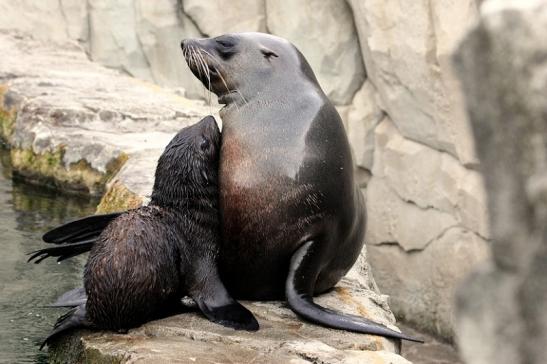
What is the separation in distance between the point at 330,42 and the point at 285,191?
8145mm

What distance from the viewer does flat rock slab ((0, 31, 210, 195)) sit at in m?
7.44

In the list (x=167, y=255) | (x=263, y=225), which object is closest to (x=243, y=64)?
(x=263, y=225)

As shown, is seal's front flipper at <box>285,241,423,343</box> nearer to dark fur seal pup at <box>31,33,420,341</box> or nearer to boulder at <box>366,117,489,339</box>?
dark fur seal pup at <box>31,33,420,341</box>

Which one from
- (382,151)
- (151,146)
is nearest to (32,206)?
(151,146)

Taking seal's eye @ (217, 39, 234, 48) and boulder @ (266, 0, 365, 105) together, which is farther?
boulder @ (266, 0, 365, 105)

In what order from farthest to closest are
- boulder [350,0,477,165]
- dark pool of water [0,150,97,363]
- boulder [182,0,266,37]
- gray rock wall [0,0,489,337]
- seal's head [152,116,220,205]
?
boulder [182,0,266,37]
gray rock wall [0,0,489,337]
boulder [350,0,477,165]
dark pool of water [0,150,97,363]
seal's head [152,116,220,205]

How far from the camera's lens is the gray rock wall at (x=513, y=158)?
4.40 feet

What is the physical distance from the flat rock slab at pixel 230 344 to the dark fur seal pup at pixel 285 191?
0.09 m

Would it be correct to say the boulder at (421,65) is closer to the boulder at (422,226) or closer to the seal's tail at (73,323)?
the boulder at (422,226)

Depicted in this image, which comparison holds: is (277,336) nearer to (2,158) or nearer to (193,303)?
(193,303)

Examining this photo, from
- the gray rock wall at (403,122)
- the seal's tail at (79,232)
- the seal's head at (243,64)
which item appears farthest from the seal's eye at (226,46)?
the gray rock wall at (403,122)

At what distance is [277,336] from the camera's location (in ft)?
13.2

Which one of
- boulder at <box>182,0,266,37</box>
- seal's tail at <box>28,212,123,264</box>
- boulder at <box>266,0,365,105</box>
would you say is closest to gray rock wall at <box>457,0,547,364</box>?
seal's tail at <box>28,212,123,264</box>

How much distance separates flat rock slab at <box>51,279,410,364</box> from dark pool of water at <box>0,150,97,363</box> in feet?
1.23
